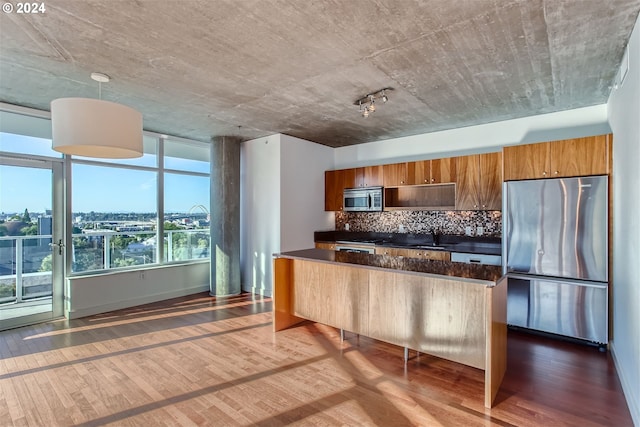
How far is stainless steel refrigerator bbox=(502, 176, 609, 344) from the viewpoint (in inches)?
131

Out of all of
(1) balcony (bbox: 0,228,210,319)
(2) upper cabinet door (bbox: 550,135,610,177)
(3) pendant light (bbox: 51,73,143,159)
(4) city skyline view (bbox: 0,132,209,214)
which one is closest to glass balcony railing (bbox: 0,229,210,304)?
(1) balcony (bbox: 0,228,210,319)

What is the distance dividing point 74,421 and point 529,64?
15.1 ft

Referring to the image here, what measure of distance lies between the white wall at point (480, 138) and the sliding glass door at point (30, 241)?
4680mm

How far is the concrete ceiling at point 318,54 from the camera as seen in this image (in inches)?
84.6

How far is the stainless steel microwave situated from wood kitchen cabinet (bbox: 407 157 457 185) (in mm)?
614

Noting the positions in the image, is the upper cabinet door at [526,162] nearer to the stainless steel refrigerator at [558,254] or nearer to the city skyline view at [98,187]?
the stainless steel refrigerator at [558,254]

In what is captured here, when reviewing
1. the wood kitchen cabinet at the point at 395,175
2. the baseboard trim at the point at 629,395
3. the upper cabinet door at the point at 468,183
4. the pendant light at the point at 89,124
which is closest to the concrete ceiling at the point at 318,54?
the pendant light at the point at 89,124

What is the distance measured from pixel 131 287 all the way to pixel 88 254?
30.3 inches

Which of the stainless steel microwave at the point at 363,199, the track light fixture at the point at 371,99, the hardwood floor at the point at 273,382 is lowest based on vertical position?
the hardwood floor at the point at 273,382

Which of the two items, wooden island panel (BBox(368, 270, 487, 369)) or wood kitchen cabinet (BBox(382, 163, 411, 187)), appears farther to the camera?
wood kitchen cabinet (BBox(382, 163, 411, 187))

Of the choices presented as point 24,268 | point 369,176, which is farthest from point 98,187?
point 369,176

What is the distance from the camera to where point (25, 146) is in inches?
161

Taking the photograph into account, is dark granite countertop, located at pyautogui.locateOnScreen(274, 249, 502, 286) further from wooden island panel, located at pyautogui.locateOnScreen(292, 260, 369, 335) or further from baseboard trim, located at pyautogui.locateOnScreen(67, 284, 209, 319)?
baseboard trim, located at pyautogui.locateOnScreen(67, 284, 209, 319)

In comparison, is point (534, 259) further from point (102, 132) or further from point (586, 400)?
point (102, 132)
